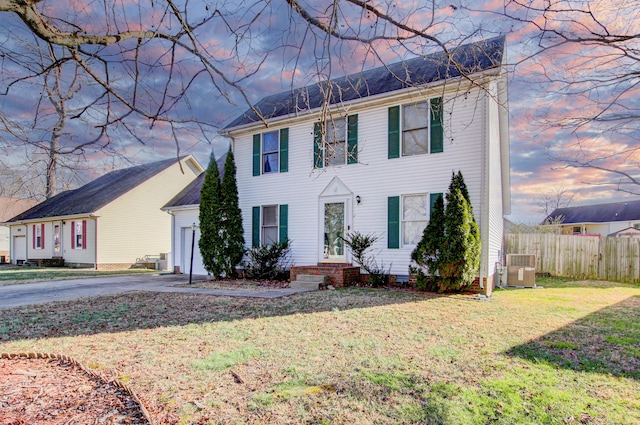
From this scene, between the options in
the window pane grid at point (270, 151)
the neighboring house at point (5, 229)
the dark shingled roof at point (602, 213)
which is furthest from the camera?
the dark shingled roof at point (602, 213)

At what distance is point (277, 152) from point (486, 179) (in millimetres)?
6403

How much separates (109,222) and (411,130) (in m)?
16.3

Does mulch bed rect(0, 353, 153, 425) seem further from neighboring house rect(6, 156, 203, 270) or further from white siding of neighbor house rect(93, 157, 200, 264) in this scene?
neighboring house rect(6, 156, 203, 270)

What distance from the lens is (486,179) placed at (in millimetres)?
8984

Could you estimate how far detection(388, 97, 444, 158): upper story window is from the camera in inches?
385

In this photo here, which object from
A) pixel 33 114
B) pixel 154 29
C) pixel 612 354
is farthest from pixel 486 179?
pixel 33 114

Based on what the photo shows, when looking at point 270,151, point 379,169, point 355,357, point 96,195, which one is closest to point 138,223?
point 96,195

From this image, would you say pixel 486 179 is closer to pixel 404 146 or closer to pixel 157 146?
pixel 404 146

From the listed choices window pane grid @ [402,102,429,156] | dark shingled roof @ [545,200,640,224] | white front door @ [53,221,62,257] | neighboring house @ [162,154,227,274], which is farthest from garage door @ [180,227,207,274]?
dark shingled roof @ [545,200,640,224]

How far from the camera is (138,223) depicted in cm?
2083

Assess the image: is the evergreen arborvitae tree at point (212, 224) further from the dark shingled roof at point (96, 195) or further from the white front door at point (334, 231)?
the dark shingled roof at point (96, 195)

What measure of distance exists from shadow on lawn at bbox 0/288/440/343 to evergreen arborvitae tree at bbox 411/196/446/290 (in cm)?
62

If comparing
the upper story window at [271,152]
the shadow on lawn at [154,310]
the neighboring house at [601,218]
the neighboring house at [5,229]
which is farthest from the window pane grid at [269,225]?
the neighboring house at [601,218]

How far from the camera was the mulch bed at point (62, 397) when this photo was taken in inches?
107
